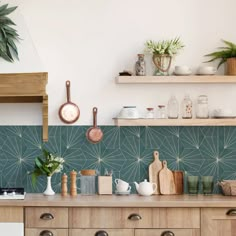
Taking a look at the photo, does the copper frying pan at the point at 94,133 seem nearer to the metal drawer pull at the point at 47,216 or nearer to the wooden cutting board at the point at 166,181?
the wooden cutting board at the point at 166,181

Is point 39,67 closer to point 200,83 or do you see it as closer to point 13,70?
point 13,70

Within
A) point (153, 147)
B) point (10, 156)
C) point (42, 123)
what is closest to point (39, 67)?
point (42, 123)

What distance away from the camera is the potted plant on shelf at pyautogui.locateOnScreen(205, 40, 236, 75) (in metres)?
4.65

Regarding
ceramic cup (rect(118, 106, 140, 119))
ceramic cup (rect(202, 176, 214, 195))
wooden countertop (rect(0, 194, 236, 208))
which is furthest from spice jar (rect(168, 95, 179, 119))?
wooden countertop (rect(0, 194, 236, 208))

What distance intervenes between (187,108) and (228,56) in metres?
0.53

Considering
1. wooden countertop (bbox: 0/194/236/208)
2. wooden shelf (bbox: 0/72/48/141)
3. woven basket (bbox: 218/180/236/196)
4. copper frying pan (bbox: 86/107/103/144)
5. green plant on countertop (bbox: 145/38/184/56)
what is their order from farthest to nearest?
copper frying pan (bbox: 86/107/103/144) → green plant on countertop (bbox: 145/38/184/56) → woven basket (bbox: 218/180/236/196) → wooden shelf (bbox: 0/72/48/141) → wooden countertop (bbox: 0/194/236/208)

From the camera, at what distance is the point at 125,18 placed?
480 cm

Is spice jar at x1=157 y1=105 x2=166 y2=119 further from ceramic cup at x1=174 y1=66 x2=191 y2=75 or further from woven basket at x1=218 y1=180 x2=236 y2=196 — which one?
woven basket at x1=218 y1=180 x2=236 y2=196

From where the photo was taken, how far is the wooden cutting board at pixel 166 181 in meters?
4.68

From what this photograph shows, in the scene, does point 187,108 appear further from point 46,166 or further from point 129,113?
point 46,166

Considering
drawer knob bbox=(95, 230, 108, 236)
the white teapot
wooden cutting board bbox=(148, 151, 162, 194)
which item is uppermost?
wooden cutting board bbox=(148, 151, 162, 194)

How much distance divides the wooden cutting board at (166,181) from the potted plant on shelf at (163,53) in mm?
786

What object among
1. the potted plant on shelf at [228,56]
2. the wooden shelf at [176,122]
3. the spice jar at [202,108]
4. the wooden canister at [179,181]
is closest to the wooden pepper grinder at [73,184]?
the wooden shelf at [176,122]

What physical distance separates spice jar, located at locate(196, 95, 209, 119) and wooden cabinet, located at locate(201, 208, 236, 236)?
824 millimetres
